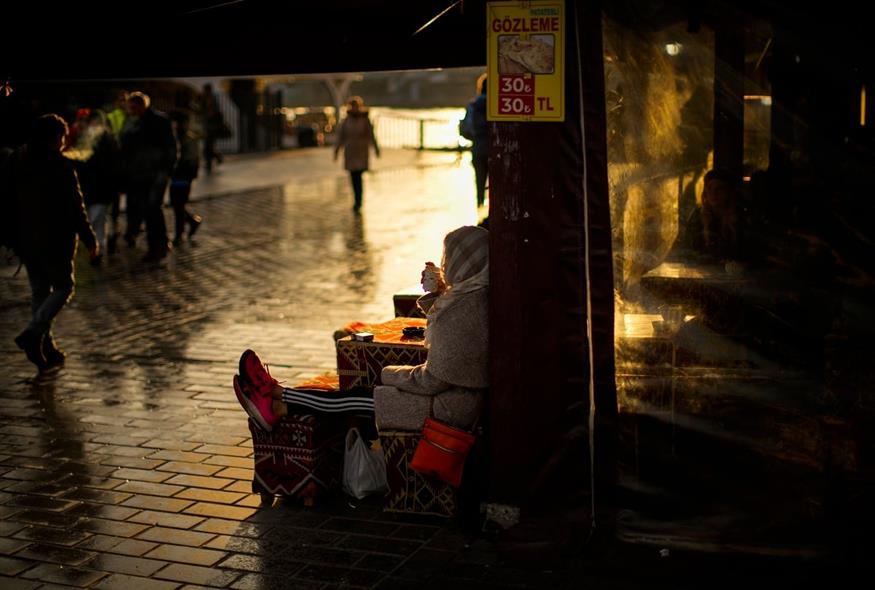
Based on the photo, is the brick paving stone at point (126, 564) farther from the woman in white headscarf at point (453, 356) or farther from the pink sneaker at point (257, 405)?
the woman in white headscarf at point (453, 356)

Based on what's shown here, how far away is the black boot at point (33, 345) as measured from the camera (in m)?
8.99

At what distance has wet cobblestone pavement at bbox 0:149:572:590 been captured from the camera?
17.6 ft

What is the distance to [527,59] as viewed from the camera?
5176mm

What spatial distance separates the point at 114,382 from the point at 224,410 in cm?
126

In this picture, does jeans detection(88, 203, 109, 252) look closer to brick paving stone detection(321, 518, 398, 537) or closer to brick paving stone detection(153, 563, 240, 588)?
brick paving stone detection(321, 518, 398, 537)

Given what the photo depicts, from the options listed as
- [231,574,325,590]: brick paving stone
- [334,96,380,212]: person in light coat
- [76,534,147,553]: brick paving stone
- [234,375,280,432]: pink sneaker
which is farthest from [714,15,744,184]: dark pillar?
[334,96,380,212]: person in light coat

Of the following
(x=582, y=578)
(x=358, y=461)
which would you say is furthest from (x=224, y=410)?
(x=582, y=578)

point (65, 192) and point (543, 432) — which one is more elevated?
point (65, 192)

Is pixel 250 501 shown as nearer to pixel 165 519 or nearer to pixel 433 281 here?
pixel 165 519

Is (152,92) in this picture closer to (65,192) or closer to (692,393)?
(65,192)

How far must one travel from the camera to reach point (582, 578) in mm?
5156

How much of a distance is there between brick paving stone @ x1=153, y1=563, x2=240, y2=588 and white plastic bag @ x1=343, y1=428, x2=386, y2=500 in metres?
1.05

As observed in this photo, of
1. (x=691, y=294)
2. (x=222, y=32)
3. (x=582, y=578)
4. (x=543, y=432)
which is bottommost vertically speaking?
(x=582, y=578)

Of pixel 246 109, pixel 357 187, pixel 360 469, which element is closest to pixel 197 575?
pixel 360 469
